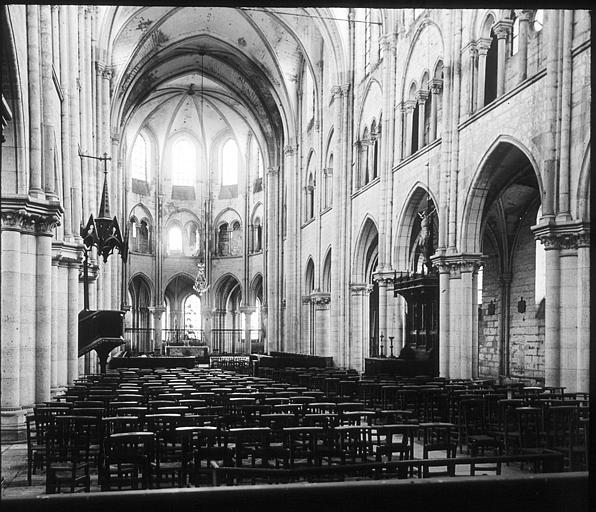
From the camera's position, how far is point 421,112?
24.7 meters

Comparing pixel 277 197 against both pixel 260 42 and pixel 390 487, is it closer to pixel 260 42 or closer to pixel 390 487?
pixel 260 42

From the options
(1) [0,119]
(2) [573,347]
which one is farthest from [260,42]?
Answer: (1) [0,119]

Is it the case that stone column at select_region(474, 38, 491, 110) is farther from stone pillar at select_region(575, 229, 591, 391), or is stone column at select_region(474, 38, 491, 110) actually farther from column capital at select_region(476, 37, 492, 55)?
stone pillar at select_region(575, 229, 591, 391)

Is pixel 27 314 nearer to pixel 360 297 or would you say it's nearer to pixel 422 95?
pixel 422 95

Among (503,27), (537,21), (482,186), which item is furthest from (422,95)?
(537,21)

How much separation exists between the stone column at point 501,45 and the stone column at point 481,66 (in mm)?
943

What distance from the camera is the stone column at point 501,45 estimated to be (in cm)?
1919

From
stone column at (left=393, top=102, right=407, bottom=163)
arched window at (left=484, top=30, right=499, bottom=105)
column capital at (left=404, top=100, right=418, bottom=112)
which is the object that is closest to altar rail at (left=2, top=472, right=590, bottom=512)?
arched window at (left=484, top=30, right=499, bottom=105)

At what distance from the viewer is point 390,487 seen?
370cm

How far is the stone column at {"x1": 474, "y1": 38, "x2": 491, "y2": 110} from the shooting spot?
807 inches

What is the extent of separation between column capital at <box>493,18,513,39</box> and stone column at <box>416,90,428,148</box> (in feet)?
16.4

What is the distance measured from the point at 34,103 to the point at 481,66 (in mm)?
12649

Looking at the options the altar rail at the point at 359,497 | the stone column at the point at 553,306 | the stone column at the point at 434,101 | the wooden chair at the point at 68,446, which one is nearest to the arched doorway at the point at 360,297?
the stone column at the point at 434,101

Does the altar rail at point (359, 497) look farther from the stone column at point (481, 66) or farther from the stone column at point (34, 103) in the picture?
the stone column at point (481, 66)
